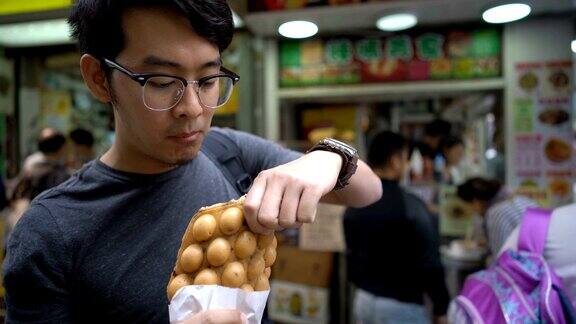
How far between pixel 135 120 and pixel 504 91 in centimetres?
425

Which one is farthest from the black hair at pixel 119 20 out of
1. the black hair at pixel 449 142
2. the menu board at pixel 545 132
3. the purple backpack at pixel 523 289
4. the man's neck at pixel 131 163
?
the black hair at pixel 449 142

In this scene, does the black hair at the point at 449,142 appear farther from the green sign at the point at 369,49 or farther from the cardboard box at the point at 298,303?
the cardboard box at the point at 298,303

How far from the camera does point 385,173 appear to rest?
314 cm

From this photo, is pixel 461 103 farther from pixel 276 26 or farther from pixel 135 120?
pixel 135 120

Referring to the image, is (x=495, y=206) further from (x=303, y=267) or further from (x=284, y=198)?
(x=284, y=198)

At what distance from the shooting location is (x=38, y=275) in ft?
3.49

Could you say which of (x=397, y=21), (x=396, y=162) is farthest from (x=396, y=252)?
(x=397, y=21)

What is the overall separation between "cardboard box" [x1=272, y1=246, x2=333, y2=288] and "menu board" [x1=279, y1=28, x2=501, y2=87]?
1.81m

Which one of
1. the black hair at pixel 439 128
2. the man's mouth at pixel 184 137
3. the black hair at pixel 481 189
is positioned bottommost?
the black hair at pixel 481 189

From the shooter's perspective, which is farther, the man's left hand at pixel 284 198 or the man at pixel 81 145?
the man at pixel 81 145

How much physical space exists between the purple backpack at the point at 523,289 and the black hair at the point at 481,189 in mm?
2066

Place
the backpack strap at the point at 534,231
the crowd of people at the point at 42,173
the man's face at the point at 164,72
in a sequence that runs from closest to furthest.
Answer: the man's face at the point at 164,72 → the backpack strap at the point at 534,231 → the crowd of people at the point at 42,173

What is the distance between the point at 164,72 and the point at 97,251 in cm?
48

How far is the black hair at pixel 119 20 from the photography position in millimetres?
1022
